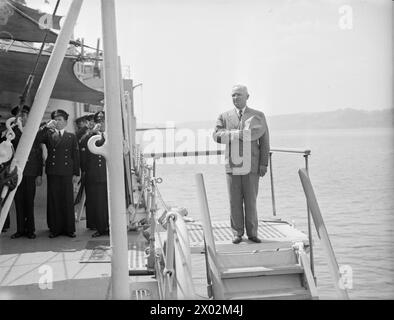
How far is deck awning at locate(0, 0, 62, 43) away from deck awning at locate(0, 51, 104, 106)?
0.81 ft

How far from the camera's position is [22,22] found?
14.0 feet

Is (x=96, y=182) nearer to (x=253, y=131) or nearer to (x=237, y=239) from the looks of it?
(x=237, y=239)

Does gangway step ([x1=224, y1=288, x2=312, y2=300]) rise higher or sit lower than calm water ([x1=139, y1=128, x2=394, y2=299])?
higher

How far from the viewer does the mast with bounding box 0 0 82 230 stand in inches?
75.0

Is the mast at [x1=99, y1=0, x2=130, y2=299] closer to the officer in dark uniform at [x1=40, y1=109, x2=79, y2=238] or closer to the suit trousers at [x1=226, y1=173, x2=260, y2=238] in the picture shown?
the suit trousers at [x1=226, y1=173, x2=260, y2=238]

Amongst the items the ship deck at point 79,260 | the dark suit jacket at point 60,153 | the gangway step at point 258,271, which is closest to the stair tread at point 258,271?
the gangway step at point 258,271

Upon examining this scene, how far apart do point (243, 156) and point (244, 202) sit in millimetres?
403

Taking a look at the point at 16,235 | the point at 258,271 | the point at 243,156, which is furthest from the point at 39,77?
the point at 258,271

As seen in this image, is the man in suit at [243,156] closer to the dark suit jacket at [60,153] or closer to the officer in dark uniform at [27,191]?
the dark suit jacket at [60,153]

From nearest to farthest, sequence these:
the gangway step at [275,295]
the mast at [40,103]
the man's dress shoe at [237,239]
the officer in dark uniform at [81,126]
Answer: the mast at [40,103] → the gangway step at [275,295] → the man's dress shoe at [237,239] → the officer in dark uniform at [81,126]

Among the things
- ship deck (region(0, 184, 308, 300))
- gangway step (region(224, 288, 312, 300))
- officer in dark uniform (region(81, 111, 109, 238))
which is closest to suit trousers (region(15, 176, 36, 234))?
ship deck (region(0, 184, 308, 300))

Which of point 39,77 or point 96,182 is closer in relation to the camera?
point 96,182

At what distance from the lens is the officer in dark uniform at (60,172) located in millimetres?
5211

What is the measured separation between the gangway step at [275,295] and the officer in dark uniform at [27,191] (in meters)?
3.00
